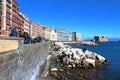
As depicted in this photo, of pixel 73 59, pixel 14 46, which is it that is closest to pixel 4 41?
pixel 14 46

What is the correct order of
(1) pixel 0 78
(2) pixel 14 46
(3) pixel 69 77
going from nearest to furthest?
(1) pixel 0 78, (2) pixel 14 46, (3) pixel 69 77

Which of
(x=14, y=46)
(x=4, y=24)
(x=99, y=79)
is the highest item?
(x=4, y=24)

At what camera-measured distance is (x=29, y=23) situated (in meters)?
152

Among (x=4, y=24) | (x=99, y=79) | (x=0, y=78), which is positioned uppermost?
(x=4, y=24)

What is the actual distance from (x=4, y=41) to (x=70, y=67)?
2910cm

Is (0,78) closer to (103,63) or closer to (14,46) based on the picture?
(14,46)

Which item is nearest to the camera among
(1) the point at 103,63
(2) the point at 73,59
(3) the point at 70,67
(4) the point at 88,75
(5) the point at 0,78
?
(5) the point at 0,78

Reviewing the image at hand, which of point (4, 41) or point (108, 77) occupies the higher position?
point (4, 41)

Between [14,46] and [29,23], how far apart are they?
5485 inches

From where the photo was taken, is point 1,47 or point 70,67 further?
point 70,67

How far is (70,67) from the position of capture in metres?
40.3

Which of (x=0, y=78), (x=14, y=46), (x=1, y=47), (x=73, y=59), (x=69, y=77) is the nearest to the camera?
(x=0, y=78)

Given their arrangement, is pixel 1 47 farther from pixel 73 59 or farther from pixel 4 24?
pixel 4 24

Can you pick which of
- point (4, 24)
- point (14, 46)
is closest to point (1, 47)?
point (14, 46)
